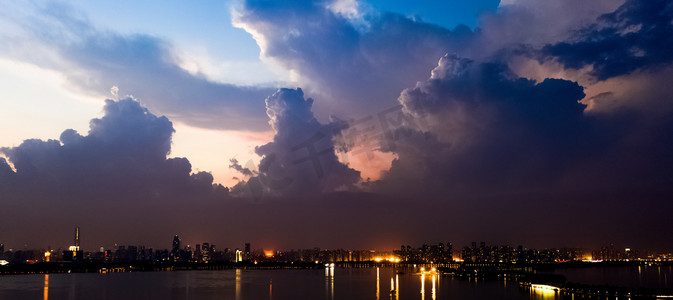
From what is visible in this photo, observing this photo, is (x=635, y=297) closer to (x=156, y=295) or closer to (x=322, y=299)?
A: (x=322, y=299)

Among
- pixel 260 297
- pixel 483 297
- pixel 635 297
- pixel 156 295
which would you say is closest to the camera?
pixel 635 297

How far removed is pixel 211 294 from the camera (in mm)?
130375

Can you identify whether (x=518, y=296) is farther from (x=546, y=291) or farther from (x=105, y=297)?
(x=105, y=297)

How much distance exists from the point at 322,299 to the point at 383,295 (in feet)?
46.8

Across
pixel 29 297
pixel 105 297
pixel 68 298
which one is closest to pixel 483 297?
pixel 105 297

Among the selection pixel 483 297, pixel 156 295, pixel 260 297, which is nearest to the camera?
pixel 483 297

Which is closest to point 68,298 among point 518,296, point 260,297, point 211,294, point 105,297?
point 105,297

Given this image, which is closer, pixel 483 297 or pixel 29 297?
pixel 483 297

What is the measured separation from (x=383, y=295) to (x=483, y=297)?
22160mm

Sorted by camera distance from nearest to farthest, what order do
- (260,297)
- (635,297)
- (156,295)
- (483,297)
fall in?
(635,297)
(483,297)
(260,297)
(156,295)

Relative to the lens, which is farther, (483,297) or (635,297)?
(483,297)

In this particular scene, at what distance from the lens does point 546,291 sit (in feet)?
404

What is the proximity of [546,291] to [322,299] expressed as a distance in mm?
53993

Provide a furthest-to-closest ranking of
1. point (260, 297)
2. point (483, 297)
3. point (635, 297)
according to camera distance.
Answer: point (260, 297) < point (483, 297) < point (635, 297)
